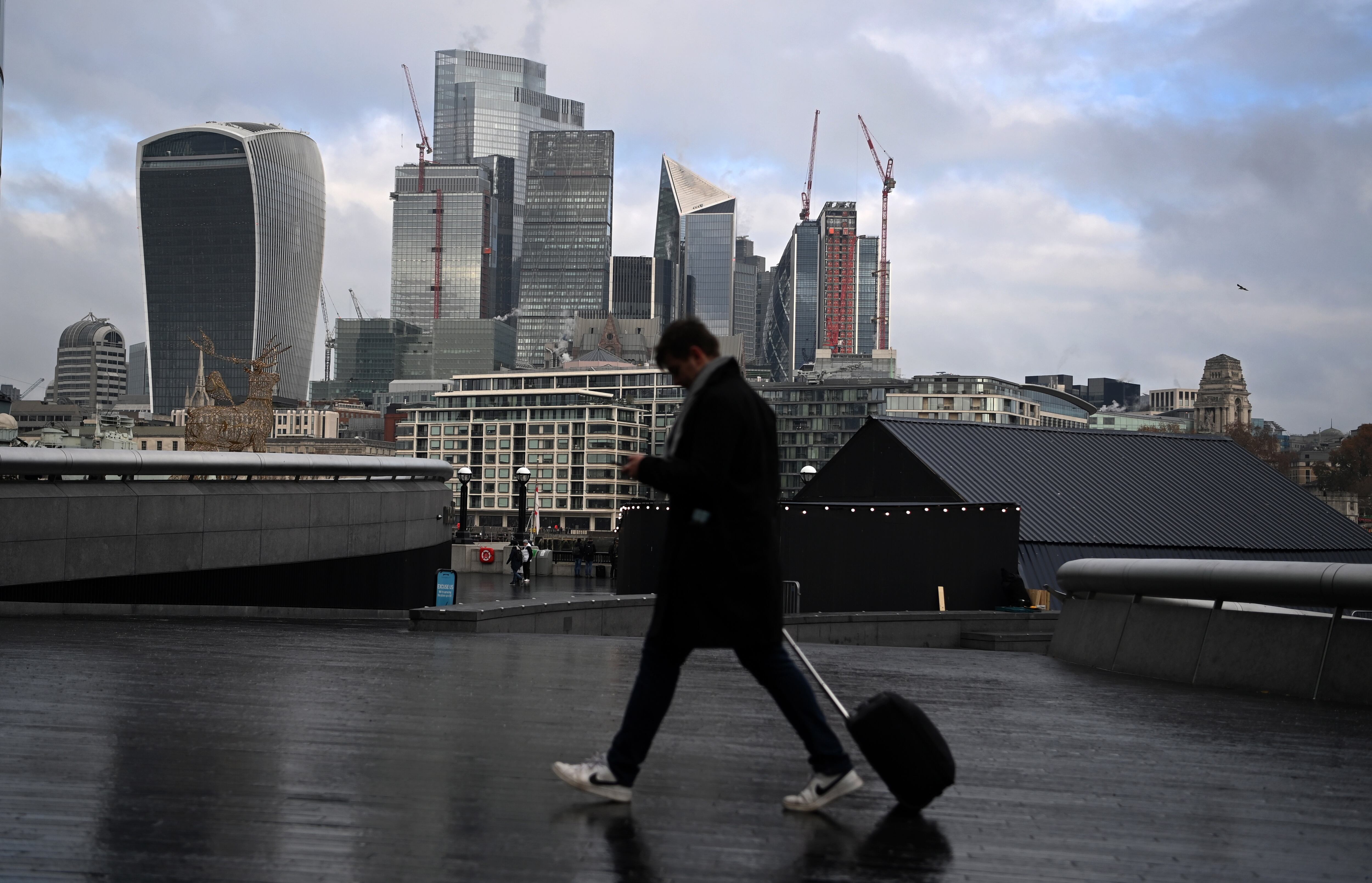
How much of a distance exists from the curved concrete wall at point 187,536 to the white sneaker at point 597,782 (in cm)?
1175

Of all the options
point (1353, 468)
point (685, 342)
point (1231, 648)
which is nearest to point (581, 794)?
point (685, 342)

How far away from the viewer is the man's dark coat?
4.46m

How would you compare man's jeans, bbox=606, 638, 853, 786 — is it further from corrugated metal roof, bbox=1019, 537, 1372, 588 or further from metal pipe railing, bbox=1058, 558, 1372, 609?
corrugated metal roof, bbox=1019, 537, 1372, 588

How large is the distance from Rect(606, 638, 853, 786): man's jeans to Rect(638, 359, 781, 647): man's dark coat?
0.09 metres

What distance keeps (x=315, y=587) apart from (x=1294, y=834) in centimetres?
1711

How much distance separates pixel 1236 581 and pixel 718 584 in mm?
5887

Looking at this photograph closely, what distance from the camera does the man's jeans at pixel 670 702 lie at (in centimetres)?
453

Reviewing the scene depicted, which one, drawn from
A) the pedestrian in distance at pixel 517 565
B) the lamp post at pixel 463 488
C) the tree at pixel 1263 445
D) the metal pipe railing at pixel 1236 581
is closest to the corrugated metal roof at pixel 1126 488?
the pedestrian in distance at pixel 517 565

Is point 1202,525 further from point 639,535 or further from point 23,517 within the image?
point 23,517

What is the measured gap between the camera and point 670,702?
182 inches

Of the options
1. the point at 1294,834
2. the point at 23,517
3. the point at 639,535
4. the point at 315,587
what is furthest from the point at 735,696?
the point at 639,535

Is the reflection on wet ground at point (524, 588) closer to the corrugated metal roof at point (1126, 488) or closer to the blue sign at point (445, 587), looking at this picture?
the blue sign at point (445, 587)

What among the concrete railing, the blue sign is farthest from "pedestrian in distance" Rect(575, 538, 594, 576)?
the concrete railing

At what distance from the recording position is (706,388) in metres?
4.65
